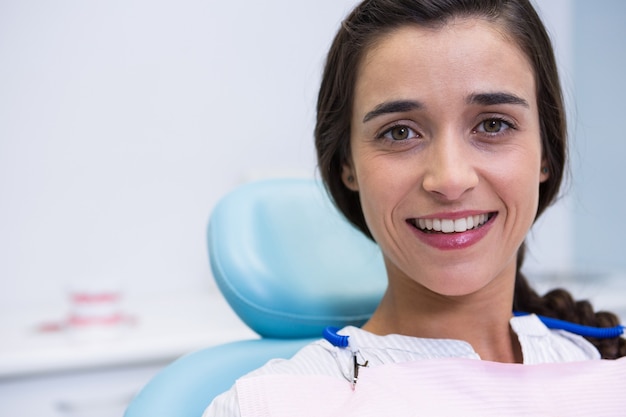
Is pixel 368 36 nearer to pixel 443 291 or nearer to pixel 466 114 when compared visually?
pixel 466 114

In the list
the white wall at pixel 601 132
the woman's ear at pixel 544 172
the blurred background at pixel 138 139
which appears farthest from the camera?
the white wall at pixel 601 132

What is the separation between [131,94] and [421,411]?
1.31 meters

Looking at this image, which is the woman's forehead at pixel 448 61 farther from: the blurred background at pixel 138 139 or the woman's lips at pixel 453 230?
the blurred background at pixel 138 139

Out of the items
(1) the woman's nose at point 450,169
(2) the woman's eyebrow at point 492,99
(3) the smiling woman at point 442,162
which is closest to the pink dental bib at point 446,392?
(3) the smiling woman at point 442,162

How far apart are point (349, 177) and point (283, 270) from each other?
0.17 meters

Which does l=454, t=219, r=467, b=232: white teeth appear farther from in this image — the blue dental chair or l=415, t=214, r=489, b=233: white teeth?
the blue dental chair

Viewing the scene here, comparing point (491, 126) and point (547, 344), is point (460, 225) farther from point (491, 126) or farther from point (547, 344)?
point (547, 344)

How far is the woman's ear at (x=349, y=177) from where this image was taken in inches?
39.8

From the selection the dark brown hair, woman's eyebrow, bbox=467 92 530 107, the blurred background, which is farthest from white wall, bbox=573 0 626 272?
woman's eyebrow, bbox=467 92 530 107

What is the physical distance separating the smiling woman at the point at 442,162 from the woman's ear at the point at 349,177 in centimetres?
4

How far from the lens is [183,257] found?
1.90 metres

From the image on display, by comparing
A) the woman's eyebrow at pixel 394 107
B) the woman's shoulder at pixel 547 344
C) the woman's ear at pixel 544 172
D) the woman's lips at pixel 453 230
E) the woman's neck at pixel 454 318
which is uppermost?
the woman's eyebrow at pixel 394 107

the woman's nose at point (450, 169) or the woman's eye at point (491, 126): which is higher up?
the woman's eye at point (491, 126)

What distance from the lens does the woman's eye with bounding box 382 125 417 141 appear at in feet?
2.85
